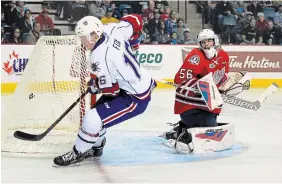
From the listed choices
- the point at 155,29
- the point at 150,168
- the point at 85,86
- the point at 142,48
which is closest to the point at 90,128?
the point at 150,168

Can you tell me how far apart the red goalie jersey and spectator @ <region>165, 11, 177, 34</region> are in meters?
4.21

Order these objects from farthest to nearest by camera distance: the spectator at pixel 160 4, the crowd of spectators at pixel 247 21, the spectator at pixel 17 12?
1. the spectator at pixel 160 4
2. the crowd of spectators at pixel 247 21
3. the spectator at pixel 17 12

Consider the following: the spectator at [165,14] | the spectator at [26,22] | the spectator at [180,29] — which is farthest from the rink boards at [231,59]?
the spectator at [165,14]

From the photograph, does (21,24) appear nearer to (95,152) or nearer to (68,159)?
(95,152)

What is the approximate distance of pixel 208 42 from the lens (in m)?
3.78

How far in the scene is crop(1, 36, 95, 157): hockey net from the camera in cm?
377

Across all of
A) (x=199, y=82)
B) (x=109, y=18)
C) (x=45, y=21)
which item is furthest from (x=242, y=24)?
(x=199, y=82)

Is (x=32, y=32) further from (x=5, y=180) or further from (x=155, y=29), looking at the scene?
(x=5, y=180)

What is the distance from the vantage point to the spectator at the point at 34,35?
7285 millimetres

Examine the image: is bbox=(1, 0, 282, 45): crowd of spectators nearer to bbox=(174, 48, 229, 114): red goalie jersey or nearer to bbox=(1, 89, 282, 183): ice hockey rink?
bbox=(1, 89, 282, 183): ice hockey rink

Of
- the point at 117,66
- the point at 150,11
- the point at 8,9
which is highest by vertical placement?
the point at 117,66

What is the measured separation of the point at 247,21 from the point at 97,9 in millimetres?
2220

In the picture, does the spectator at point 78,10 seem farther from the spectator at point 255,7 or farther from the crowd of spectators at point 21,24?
the spectator at point 255,7

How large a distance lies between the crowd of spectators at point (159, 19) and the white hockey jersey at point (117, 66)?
13.8 feet
